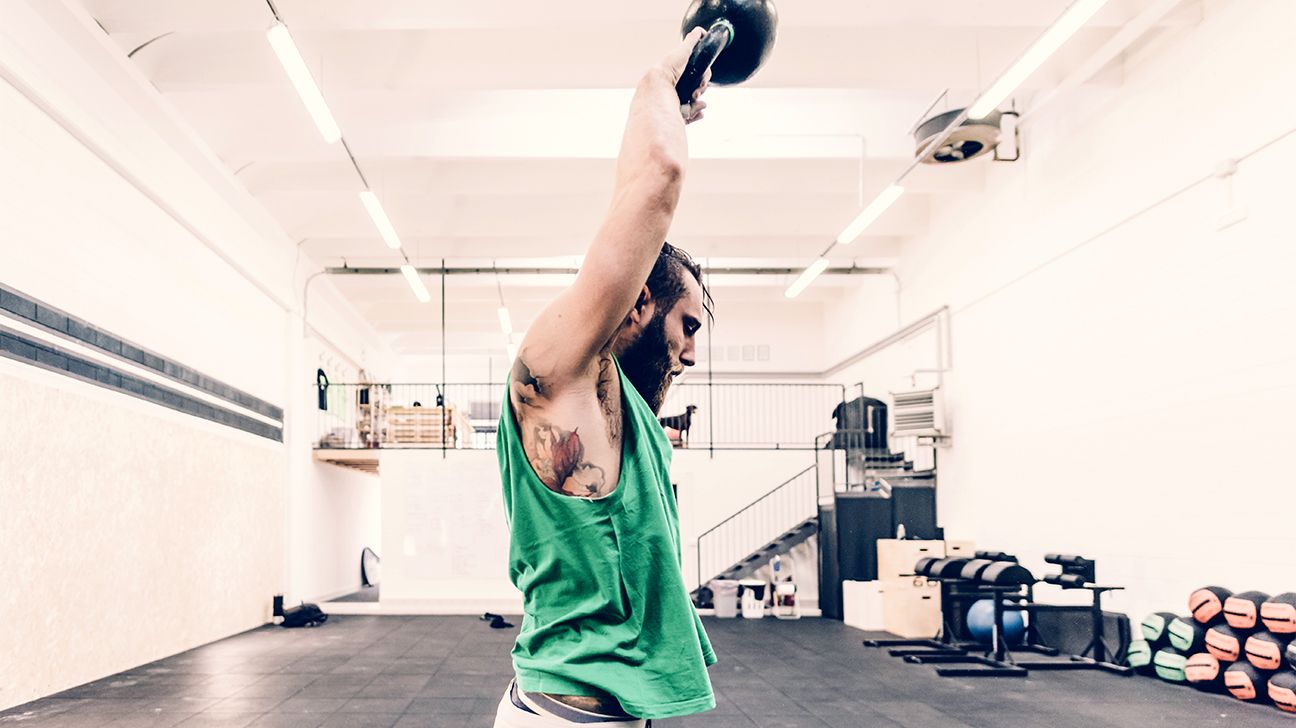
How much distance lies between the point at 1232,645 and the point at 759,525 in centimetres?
743

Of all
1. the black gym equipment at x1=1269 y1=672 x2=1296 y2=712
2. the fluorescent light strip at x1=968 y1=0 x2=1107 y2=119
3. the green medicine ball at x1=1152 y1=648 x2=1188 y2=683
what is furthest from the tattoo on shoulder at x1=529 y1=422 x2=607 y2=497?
the green medicine ball at x1=1152 y1=648 x2=1188 y2=683

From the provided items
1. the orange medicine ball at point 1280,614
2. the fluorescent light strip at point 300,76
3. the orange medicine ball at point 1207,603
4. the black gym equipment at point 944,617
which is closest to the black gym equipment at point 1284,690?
the orange medicine ball at point 1280,614

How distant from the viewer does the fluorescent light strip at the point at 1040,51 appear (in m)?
4.92

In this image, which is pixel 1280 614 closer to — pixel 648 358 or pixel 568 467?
pixel 648 358

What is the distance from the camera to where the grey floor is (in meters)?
4.82

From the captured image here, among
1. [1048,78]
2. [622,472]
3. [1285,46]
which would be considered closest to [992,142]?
[1048,78]

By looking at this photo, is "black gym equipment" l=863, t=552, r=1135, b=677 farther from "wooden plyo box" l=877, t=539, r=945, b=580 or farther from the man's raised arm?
the man's raised arm

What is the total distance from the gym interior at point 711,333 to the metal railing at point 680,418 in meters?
0.17

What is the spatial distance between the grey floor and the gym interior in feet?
0.17

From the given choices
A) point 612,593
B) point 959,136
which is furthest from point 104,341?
point 612,593

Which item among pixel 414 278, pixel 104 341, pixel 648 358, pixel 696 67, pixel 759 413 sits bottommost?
pixel 648 358

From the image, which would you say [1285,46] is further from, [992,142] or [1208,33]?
[992,142]

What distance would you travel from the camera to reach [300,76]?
5562mm

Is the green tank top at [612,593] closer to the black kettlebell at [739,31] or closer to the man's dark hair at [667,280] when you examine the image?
the man's dark hair at [667,280]
